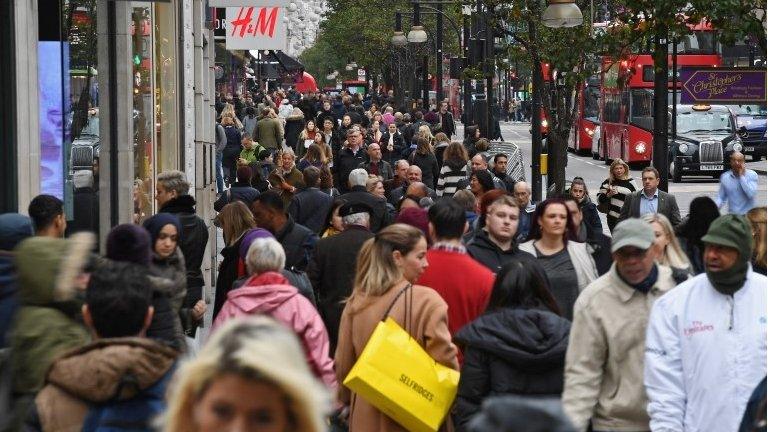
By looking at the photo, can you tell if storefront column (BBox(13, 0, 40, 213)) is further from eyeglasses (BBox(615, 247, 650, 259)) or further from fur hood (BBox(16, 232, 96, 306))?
eyeglasses (BBox(615, 247, 650, 259))

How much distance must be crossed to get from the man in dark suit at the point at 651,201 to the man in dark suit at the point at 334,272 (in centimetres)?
608

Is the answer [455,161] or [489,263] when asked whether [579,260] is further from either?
[455,161]

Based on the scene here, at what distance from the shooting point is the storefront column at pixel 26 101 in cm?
1101

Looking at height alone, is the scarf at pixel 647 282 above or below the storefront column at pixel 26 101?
below

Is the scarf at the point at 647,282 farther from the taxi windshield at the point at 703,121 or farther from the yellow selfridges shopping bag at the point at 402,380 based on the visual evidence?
the taxi windshield at the point at 703,121

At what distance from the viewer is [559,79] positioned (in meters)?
21.5

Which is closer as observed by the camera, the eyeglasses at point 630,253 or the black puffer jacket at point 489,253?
the eyeglasses at point 630,253

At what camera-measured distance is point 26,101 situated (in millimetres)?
11133

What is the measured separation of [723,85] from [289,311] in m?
10.5

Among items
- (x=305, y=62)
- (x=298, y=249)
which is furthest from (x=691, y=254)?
(x=305, y=62)

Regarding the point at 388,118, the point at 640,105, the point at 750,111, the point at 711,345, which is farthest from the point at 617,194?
the point at 750,111

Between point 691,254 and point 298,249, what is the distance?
2.78 meters

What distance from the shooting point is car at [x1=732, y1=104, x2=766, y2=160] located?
159 feet

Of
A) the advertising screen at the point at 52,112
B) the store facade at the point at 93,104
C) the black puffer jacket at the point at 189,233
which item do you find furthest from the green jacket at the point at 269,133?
the black puffer jacket at the point at 189,233
